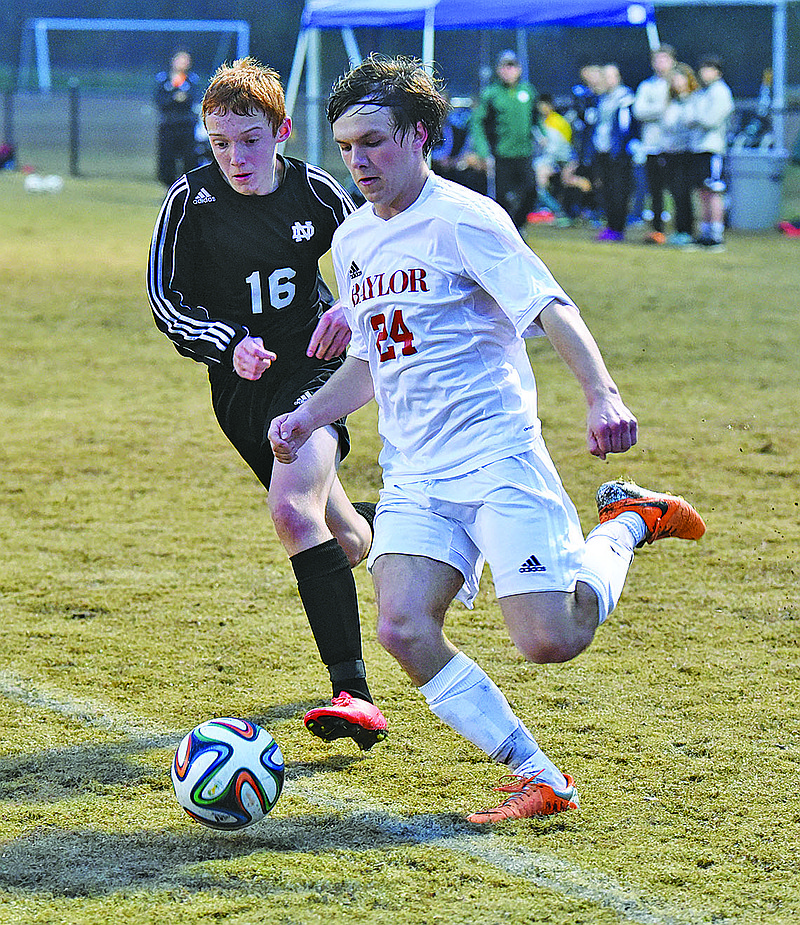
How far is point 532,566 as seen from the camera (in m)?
3.31

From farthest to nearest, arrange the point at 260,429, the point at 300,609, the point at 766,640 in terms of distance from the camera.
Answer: the point at 300,609, the point at 766,640, the point at 260,429

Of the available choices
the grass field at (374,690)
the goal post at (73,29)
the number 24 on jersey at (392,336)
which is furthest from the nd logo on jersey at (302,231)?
the goal post at (73,29)

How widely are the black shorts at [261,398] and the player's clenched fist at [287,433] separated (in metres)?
0.62

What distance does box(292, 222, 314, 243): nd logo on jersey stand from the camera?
4.25 metres

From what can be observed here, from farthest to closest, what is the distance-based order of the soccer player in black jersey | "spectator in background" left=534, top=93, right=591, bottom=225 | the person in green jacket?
"spectator in background" left=534, top=93, right=591, bottom=225 → the person in green jacket → the soccer player in black jersey

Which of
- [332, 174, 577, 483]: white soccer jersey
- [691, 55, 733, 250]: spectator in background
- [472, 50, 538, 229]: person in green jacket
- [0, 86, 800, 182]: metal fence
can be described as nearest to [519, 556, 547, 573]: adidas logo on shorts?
[332, 174, 577, 483]: white soccer jersey

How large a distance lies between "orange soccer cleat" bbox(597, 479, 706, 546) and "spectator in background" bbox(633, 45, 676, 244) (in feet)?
41.8

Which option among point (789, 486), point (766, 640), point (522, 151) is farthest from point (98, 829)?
point (522, 151)

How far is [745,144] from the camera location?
19.2 m

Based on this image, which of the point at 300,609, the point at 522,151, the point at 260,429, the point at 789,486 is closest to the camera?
the point at 260,429

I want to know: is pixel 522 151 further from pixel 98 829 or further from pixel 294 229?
pixel 98 829

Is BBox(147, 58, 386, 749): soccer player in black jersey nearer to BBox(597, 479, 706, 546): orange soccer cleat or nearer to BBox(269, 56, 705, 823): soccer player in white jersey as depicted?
BBox(269, 56, 705, 823): soccer player in white jersey

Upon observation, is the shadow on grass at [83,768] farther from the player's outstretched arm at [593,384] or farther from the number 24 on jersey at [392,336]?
the player's outstretched arm at [593,384]

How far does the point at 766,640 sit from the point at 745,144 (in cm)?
1587
